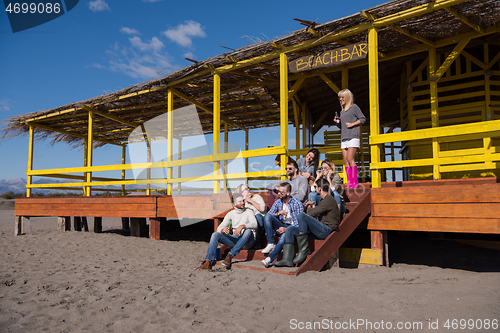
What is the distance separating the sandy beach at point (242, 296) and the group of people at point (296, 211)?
1.51ft

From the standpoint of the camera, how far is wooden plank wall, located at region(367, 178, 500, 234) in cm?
447

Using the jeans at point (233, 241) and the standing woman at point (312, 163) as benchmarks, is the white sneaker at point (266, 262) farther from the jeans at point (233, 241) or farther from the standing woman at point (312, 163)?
the standing woman at point (312, 163)

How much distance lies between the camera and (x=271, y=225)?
5.02 m

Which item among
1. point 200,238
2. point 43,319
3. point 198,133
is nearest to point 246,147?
point 198,133

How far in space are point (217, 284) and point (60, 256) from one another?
13.4 feet

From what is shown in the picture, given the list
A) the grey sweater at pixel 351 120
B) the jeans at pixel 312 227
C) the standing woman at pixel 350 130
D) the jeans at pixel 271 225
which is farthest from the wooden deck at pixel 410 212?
the grey sweater at pixel 351 120

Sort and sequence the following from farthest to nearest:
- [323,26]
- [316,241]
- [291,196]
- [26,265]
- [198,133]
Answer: [198,133] → [323,26] → [26,265] → [291,196] → [316,241]

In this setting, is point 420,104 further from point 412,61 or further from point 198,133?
point 198,133

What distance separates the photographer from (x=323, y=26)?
6016mm

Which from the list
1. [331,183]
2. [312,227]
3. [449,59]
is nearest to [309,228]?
[312,227]

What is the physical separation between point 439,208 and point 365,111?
7171mm

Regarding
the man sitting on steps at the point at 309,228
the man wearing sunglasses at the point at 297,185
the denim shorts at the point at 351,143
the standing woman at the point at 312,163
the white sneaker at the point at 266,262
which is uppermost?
the denim shorts at the point at 351,143

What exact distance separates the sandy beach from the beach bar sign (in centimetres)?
367

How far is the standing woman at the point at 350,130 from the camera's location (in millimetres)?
5273
